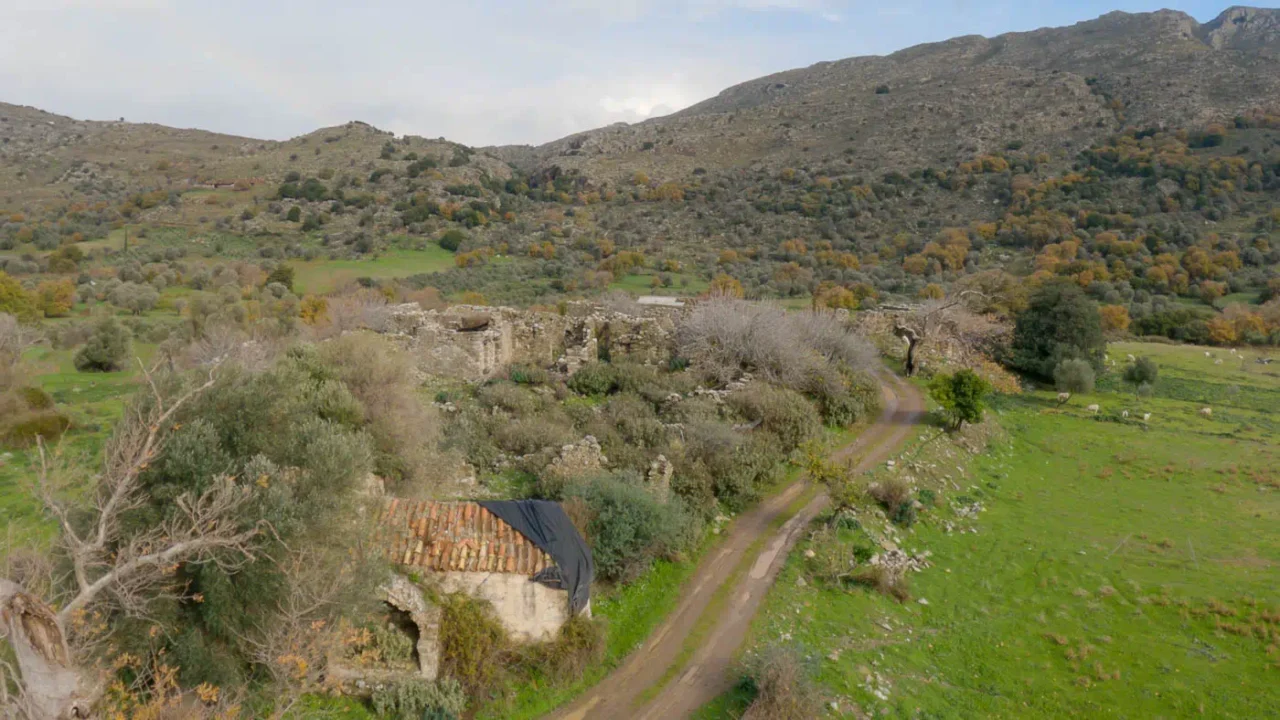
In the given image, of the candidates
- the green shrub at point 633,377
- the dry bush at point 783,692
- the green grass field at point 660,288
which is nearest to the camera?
the dry bush at point 783,692

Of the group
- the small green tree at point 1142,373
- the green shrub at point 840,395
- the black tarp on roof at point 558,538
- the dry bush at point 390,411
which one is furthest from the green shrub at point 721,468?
the small green tree at point 1142,373

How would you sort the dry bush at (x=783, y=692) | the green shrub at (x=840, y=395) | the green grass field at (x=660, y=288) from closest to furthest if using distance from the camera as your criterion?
1. the dry bush at (x=783, y=692)
2. the green shrub at (x=840, y=395)
3. the green grass field at (x=660, y=288)

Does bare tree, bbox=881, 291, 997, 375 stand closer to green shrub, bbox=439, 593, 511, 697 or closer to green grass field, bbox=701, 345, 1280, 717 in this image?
green grass field, bbox=701, 345, 1280, 717

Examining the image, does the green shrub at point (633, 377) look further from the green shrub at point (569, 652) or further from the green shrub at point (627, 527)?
the green shrub at point (569, 652)

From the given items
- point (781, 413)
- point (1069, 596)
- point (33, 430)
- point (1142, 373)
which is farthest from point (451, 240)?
point (1069, 596)

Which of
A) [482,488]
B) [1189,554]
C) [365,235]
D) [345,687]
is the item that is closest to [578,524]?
[482,488]

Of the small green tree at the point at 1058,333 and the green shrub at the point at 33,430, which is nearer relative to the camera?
the green shrub at the point at 33,430

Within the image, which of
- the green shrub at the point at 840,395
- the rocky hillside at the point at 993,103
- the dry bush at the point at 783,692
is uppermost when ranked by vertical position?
the rocky hillside at the point at 993,103
